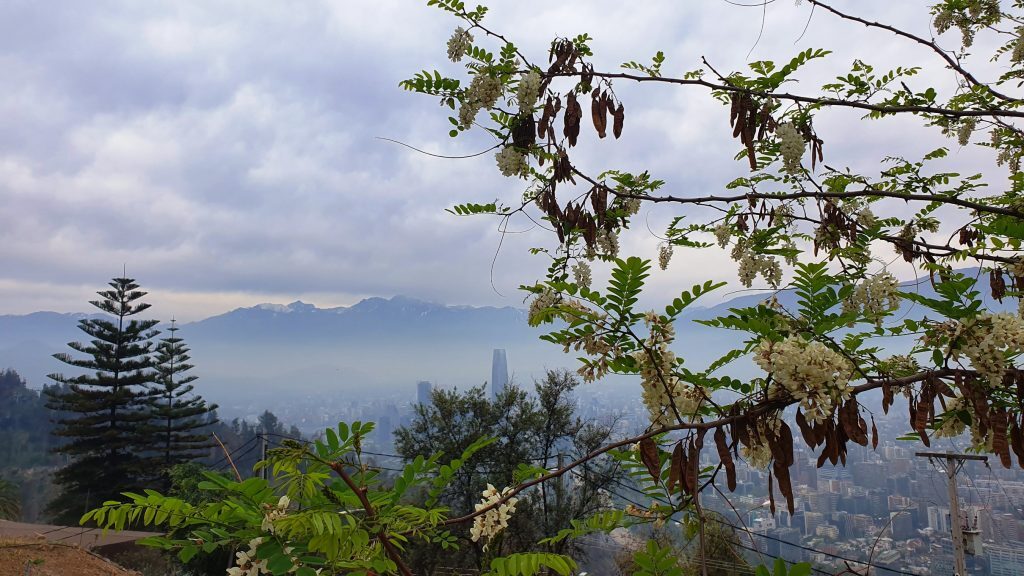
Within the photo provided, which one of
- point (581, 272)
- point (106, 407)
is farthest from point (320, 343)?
point (581, 272)

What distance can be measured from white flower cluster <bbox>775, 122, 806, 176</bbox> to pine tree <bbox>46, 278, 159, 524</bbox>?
98.9ft

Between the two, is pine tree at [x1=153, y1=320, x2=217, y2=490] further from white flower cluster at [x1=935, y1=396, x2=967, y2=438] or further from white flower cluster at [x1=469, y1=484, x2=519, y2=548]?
white flower cluster at [x1=935, y1=396, x2=967, y2=438]

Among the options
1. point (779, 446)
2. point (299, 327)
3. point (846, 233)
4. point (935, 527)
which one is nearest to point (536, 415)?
point (935, 527)

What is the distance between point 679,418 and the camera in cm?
114

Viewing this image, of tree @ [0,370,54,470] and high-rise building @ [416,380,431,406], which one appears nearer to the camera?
high-rise building @ [416,380,431,406]

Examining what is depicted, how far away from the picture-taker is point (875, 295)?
1884 mm

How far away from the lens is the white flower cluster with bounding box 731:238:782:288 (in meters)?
2.32

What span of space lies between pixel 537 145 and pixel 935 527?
7.86 meters

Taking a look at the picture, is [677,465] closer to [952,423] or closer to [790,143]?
[952,423]

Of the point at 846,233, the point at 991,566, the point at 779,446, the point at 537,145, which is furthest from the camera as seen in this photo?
the point at 991,566

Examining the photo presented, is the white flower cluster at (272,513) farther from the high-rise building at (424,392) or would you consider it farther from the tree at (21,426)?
the tree at (21,426)

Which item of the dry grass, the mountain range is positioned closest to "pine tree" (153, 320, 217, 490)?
the dry grass

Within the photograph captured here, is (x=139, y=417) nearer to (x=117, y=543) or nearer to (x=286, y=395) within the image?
(x=117, y=543)

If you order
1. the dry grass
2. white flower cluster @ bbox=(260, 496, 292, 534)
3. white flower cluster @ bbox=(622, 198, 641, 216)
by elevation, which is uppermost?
white flower cluster @ bbox=(622, 198, 641, 216)
